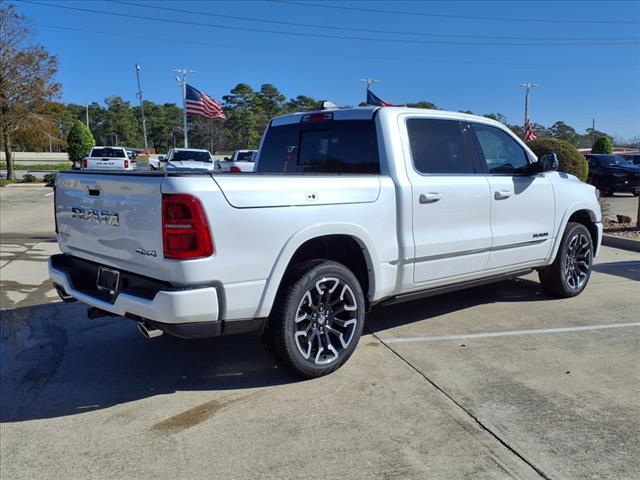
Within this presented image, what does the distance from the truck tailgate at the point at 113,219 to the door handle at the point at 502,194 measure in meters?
3.25

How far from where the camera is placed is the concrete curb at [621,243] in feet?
32.3

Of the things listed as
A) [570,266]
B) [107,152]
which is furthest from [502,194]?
[107,152]

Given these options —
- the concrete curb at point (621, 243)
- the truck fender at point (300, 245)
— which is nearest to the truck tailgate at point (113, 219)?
the truck fender at point (300, 245)

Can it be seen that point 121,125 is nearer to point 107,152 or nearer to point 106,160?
point 107,152

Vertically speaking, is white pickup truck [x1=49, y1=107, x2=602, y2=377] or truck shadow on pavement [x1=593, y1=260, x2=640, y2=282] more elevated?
white pickup truck [x1=49, y1=107, x2=602, y2=377]

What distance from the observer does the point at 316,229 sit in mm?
3895

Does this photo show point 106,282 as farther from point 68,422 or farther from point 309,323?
point 309,323

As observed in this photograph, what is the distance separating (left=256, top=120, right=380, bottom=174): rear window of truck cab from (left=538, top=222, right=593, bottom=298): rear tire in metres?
2.80

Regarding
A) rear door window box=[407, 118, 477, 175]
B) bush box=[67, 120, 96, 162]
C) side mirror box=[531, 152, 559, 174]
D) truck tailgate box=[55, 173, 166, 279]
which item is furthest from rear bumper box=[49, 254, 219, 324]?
bush box=[67, 120, 96, 162]

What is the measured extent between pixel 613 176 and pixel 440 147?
17.7 meters

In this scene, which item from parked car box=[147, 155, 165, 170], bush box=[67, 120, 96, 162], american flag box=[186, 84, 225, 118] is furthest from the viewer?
Result: bush box=[67, 120, 96, 162]

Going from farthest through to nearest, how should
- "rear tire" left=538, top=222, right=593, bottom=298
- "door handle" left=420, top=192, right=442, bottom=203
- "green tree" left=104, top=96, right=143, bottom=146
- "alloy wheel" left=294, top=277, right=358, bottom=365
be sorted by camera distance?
"green tree" left=104, top=96, right=143, bottom=146
"rear tire" left=538, top=222, right=593, bottom=298
"door handle" left=420, top=192, right=442, bottom=203
"alloy wheel" left=294, top=277, right=358, bottom=365

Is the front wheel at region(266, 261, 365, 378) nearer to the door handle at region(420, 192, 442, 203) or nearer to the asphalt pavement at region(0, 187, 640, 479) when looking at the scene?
the asphalt pavement at region(0, 187, 640, 479)

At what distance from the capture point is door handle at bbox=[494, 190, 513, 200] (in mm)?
5270
